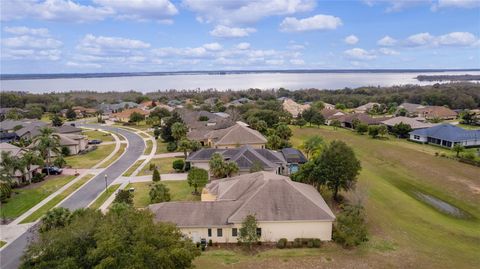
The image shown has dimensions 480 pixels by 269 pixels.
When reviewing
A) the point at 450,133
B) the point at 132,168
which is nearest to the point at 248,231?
the point at 132,168

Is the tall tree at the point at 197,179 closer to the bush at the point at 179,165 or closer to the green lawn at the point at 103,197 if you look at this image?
the green lawn at the point at 103,197

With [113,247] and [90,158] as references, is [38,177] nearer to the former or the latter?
[90,158]

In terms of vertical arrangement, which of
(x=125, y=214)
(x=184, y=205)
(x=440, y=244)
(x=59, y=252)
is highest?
(x=125, y=214)

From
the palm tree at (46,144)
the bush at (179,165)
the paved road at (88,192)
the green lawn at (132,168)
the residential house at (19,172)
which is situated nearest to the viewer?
the paved road at (88,192)

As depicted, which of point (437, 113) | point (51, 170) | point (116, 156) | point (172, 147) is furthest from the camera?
point (437, 113)

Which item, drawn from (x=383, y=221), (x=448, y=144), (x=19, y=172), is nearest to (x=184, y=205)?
(x=383, y=221)

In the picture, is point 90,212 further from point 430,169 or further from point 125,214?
point 430,169

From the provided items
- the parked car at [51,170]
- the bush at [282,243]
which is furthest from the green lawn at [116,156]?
the bush at [282,243]
